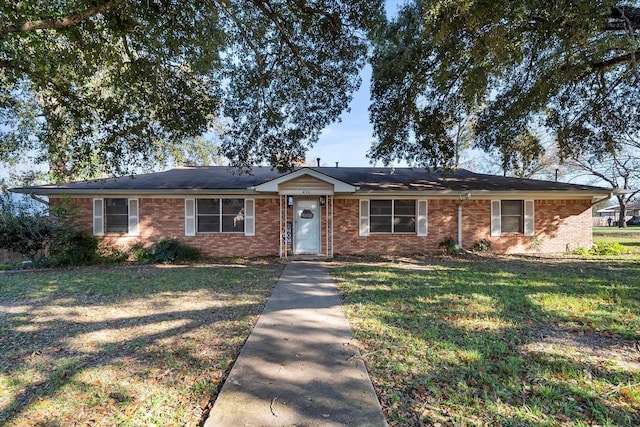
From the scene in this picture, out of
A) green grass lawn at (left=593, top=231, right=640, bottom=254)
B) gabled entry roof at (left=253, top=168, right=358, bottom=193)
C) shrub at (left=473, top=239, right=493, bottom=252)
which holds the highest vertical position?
gabled entry roof at (left=253, top=168, right=358, bottom=193)

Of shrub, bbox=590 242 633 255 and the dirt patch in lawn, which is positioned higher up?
shrub, bbox=590 242 633 255

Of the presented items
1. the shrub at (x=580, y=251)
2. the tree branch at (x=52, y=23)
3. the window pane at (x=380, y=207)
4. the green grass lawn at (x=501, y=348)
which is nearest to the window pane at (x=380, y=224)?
the window pane at (x=380, y=207)

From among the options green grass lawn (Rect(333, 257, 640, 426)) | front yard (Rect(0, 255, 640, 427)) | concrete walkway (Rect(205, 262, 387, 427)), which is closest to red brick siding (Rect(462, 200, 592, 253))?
front yard (Rect(0, 255, 640, 427))

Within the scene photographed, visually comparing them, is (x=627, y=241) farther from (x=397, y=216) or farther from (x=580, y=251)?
(x=397, y=216)

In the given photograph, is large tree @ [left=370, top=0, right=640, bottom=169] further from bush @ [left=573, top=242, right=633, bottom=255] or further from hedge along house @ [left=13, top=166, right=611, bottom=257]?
bush @ [left=573, top=242, right=633, bottom=255]

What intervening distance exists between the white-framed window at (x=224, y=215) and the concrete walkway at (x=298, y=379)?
698 cm

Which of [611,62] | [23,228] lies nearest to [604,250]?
[611,62]

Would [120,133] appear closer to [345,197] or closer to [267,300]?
[267,300]

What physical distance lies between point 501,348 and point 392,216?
8645 millimetres

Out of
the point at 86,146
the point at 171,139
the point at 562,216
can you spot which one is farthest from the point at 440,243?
the point at 86,146

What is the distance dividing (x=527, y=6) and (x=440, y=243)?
27.0 ft

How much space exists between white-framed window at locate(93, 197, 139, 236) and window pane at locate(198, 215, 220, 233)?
2254 mm

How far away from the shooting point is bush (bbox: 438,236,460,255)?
11.8 m

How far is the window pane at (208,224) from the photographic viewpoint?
11.7m
